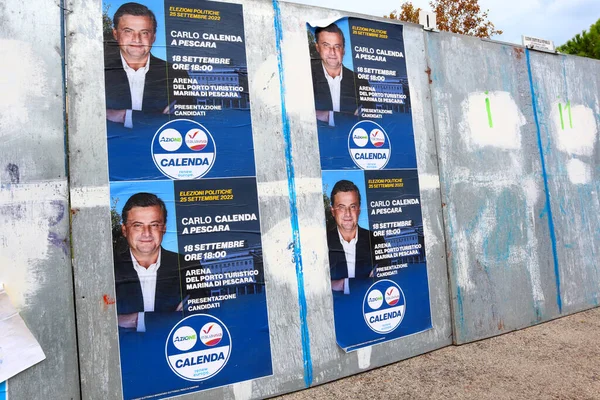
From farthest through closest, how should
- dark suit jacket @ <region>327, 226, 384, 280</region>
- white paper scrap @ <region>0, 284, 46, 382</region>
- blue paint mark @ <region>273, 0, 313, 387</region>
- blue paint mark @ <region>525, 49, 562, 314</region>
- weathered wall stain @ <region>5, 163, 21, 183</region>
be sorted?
1. blue paint mark @ <region>525, 49, 562, 314</region>
2. dark suit jacket @ <region>327, 226, 384, 280</region>
3. blue paint mark @ <region>273, 0, 313, 387</region>
4. weathered wall stain @ <region>5, 163, 21, 183</region>
5. white paper scrap @ <region>0, 284, 46, 382</region>

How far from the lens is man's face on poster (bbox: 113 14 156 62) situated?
324cm

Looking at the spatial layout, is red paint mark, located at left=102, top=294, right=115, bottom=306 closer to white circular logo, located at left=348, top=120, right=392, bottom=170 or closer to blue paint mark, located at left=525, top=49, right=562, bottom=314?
white circular logo, located at left=348, top=120, right=392, bottom=170

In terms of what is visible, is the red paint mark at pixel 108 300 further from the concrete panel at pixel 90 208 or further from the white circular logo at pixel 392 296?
the white circular logo at pixel 392 296

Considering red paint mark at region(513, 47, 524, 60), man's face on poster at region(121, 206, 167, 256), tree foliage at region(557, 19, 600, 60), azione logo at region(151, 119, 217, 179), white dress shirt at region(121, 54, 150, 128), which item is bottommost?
man's face on poster at region(121, 206, 167, 256)

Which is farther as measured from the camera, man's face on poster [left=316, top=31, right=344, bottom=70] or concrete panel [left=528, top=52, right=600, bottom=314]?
concrete panel [left=528, top=52, right=600, bottom=314]

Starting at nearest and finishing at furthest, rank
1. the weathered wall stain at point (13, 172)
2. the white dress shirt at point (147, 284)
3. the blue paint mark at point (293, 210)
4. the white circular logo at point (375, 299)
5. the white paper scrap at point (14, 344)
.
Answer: the white paper scrap at point (14, 344), the weathered wall stain at point (13, 172), the white dress shirt at point (147, 284), the blue paint mark at point (293, 210), the white circular logo at point (375, 299)

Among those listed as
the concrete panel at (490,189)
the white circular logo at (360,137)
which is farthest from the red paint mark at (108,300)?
the concrete panel at (490,189)

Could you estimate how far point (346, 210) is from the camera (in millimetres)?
3908

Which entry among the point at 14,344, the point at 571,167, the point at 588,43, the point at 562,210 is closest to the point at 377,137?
the point at 562,210

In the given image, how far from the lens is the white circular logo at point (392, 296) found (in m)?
4.02

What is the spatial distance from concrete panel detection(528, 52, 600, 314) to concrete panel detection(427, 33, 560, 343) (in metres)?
0.20

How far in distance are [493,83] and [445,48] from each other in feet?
2.39

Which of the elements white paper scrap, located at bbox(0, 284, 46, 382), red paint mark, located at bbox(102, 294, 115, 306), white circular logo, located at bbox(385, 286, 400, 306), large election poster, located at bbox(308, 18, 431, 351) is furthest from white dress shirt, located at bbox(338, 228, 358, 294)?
white paper scrap, located at bbox(0, 284, 46, 382)

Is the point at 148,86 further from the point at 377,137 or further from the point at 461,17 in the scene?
the point at 461,17
